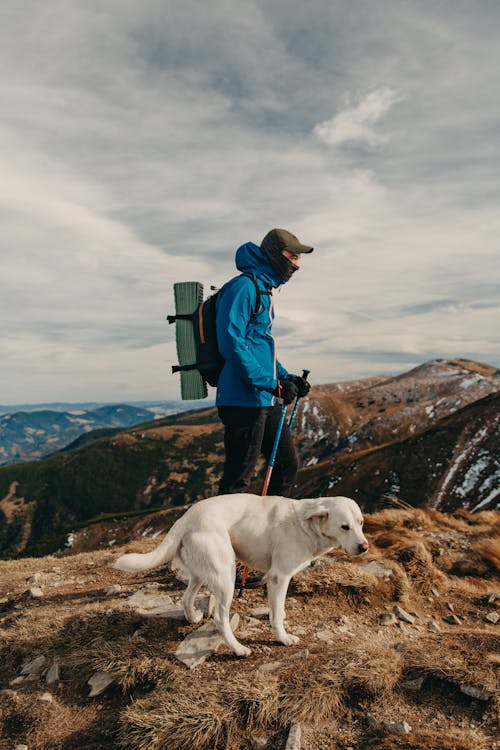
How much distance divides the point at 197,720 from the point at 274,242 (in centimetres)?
624

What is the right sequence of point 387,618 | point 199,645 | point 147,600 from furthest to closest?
point 147,600 < point 387,618 < point 199,645

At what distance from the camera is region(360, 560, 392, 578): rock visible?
7.95 metres

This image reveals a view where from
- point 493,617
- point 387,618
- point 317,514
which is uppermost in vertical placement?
point 317,514

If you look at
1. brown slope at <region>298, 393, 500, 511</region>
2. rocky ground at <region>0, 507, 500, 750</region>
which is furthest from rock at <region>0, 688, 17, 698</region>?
brown slope at <region>298, 393, 500, 511</region>

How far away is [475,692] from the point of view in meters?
4.41

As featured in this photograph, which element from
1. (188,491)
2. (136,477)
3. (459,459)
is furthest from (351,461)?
(136,477)

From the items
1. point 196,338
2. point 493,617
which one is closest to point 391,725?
point 493,617

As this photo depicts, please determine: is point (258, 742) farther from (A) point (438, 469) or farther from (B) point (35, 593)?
(A) point (438, 469)

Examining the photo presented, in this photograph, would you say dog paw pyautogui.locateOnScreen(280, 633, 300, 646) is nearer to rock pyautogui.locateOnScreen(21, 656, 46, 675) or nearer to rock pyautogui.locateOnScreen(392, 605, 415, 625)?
Result: rock pyautogui.locateOnScreen(392, 605, 415, 625)

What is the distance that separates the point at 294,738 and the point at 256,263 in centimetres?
607

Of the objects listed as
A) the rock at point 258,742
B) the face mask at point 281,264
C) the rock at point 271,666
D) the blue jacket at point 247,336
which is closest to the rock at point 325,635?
the rock at point 271,666

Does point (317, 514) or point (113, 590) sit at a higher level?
point (317, 514)

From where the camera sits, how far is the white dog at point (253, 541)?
5301 millimetres

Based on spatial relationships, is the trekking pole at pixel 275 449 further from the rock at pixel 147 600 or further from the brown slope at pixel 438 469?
the brown slope at pixel 438 469
